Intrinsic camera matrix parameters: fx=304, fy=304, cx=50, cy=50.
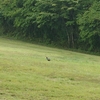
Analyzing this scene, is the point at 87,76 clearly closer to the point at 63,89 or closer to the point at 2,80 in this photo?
the point at 63,89

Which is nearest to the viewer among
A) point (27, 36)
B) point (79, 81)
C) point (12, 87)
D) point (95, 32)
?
point (12, 87)

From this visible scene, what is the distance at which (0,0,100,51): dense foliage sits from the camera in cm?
3216

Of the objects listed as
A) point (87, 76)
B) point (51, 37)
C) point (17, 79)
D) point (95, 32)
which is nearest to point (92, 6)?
point (95, 32)

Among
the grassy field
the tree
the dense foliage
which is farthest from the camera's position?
the dense foliage

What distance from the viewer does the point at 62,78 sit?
11.8 metres

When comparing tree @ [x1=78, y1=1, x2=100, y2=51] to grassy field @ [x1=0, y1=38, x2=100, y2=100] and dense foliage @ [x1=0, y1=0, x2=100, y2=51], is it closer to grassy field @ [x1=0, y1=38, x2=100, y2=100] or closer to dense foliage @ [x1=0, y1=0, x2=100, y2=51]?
dense foliage @ [x1=0, y1=0, x2=100, y2=51]

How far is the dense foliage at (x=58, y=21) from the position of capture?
32.2 meters

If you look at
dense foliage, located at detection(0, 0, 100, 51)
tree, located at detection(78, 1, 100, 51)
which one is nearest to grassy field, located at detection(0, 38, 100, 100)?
tree, located at detection(78, 1, 100, 51)

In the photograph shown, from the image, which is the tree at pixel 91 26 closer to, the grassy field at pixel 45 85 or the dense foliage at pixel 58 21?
the dense foliage at pixel 58 21

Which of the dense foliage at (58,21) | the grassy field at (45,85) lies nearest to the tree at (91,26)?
the dense foliage at (58,21)

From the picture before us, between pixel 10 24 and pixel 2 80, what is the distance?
3509cm

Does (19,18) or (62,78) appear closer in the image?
(62,78)

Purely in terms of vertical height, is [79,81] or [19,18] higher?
[19,18]

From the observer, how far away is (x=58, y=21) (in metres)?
35.9
